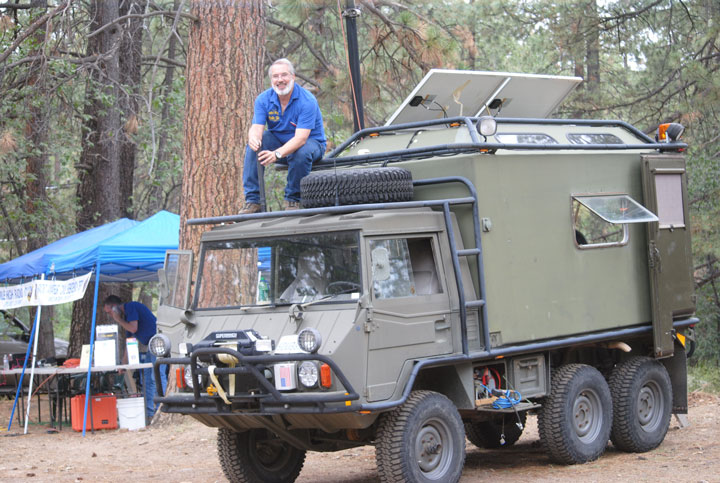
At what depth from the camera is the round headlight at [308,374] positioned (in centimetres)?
683

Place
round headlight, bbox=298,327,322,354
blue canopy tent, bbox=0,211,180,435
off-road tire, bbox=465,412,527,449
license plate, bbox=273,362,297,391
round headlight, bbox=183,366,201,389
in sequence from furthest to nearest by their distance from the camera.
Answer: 1. blue canopy tent, bbox=0,211,180,435
2. off-road tire, bbox=465,412,527,449
3. round headlight, bbox=183,366,201,389
4. license plate, bbox=273,362,297,391
5. round headlight, bbox=298,327,322,354

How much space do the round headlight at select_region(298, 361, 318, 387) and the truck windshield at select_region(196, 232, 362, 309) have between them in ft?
1.93

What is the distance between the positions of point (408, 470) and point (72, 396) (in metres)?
8.89

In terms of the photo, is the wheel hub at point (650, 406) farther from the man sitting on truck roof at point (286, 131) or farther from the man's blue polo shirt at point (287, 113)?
the man's blue polo shirt at point (287, 113)

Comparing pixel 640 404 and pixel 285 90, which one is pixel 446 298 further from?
pixel 640 404

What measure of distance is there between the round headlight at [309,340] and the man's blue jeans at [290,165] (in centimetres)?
203

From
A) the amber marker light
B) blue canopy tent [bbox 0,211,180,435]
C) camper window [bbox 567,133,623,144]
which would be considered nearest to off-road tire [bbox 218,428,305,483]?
the amber marker light

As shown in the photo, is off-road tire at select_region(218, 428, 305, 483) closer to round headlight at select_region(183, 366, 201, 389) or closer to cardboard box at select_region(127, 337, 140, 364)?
round headlight at select_region(183, 366, 201, 389)

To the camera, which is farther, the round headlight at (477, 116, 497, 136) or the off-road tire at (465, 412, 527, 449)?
the off-road tire at (465, 412, 527, 449)

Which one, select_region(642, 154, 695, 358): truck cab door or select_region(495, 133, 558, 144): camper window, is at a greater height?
select_region(495, 133, 558, 144): camper window

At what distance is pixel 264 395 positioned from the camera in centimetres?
695

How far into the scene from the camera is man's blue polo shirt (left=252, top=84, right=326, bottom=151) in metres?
8.46

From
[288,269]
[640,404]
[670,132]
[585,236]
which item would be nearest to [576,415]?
[640,404]

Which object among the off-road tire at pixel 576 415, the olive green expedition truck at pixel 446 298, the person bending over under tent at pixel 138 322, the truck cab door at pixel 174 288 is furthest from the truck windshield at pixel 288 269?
the person bending over under tent at pixel 138 322
